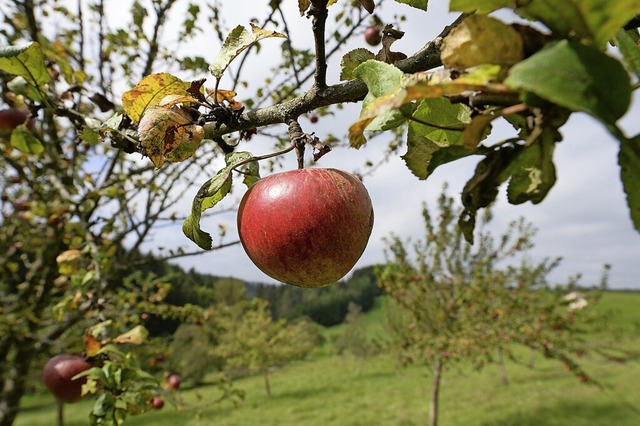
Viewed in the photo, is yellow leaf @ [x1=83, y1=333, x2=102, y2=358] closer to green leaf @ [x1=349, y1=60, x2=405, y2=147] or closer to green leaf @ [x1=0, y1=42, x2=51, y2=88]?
green leaf @ [x1=0, y1=42, x2=51, y2=88]

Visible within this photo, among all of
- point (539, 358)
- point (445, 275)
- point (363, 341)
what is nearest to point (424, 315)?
point (445, 275)

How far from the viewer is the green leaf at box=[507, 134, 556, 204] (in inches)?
16.2

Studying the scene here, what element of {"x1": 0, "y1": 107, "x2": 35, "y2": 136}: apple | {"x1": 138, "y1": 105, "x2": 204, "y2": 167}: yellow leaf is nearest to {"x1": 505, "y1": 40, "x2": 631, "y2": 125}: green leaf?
{"x1": 138, "y1": 105, "x2": 204, "y2": 167}: yellow leaf

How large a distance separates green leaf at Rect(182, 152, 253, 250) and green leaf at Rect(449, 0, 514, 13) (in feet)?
1.44

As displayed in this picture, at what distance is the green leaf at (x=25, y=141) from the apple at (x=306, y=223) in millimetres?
1152

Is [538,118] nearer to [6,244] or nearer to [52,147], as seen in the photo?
[52,147]

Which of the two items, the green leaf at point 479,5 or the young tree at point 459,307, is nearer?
the green leaf at point 479,5

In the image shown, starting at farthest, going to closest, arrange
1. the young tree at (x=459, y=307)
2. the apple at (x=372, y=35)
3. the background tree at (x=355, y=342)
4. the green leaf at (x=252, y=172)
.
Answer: the background tree at (x=355, y=342) → the young tree at (x=459, y=307) → the apple at (x=372, y=35) → the green leaf at (x=252, y=172)

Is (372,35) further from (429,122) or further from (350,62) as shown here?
(429,122)

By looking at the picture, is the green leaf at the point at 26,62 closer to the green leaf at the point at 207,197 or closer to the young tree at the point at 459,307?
the green leaf at the point at 207,197

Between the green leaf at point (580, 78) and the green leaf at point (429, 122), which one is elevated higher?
the green leaf at point (429, 122)

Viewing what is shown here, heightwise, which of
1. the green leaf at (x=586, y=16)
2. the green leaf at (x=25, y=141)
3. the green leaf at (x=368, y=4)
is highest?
the green leaf at (x=25, y=141)

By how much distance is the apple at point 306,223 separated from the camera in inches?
30.5

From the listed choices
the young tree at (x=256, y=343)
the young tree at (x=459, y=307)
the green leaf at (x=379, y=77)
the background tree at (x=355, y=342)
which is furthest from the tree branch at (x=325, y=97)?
the background tree at (x=355, y=342)
